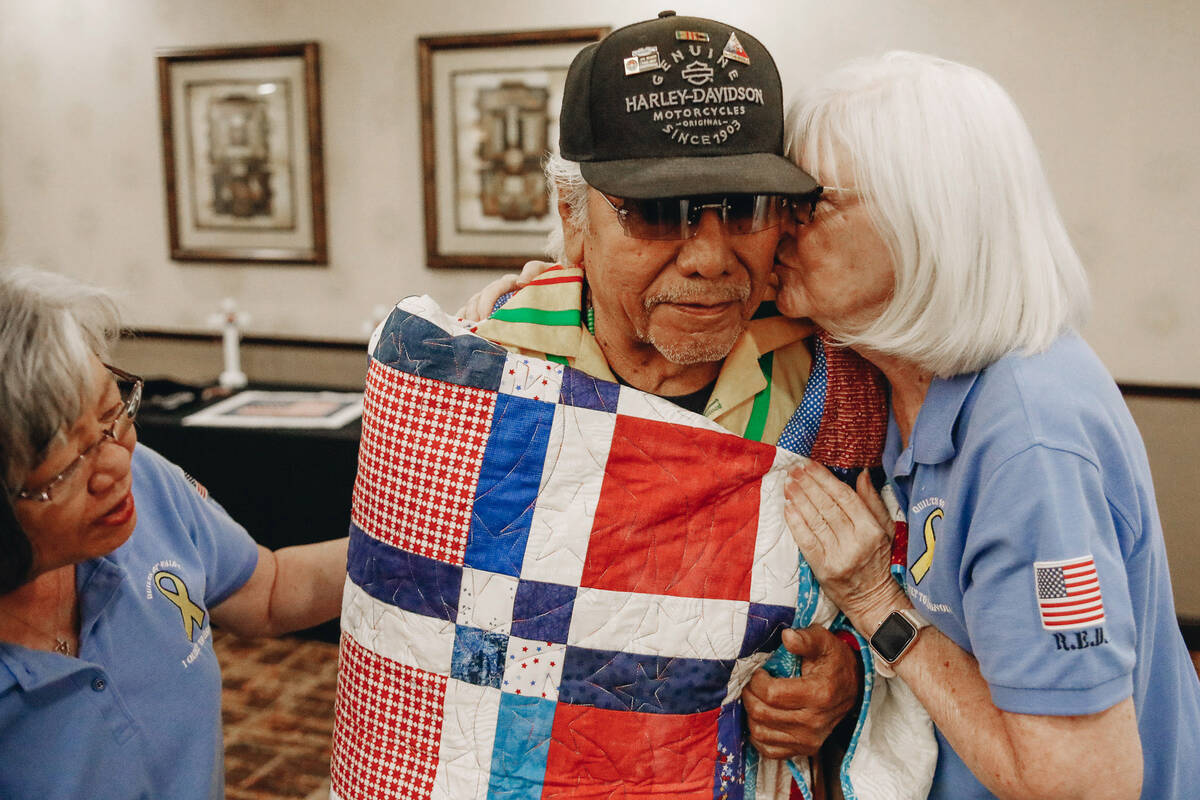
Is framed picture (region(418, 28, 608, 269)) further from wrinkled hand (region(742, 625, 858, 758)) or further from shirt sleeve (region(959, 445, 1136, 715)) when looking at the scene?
shirt sleeve (region(959, 445, 1136, 715))

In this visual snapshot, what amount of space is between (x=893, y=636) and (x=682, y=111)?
783mm

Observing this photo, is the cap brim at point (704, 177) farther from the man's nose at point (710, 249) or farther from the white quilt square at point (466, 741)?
the white quilt square at point (466, 741)

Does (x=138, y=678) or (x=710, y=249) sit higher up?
(x=710, y=249)

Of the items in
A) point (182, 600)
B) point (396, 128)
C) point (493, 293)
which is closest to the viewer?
point (182, 600)

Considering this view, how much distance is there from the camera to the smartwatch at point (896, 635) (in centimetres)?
124

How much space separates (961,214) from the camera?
1.12 meters

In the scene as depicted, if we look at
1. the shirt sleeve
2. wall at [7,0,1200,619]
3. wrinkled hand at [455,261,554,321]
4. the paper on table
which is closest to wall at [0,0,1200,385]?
wall at [7,0,1200,619]

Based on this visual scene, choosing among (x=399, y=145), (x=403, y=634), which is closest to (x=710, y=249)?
(x=403, y=634)

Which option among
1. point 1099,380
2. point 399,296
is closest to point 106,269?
point 399,296

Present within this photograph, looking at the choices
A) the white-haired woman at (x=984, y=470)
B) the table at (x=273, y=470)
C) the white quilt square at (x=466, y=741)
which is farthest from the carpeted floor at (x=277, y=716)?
the white-haired woman at (x=984, y=470)

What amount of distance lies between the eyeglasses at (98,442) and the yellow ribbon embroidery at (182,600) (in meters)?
0.27

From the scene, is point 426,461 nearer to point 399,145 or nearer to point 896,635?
point 896,635

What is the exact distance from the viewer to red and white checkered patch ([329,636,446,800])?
134cm

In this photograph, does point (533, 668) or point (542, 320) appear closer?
point (533, 668)
